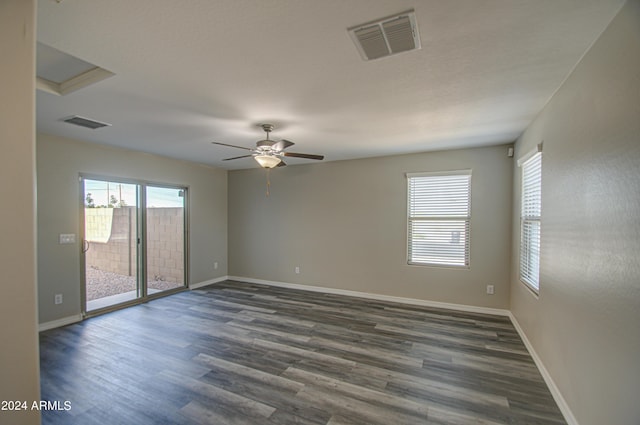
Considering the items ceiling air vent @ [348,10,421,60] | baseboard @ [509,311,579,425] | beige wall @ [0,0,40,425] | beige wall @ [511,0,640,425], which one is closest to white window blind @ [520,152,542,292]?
beige wall @ [511,0,640,425]

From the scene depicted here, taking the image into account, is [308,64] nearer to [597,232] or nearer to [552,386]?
[597,232]

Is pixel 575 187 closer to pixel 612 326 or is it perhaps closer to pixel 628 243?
pixel 628 243

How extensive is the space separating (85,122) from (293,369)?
3.64 m

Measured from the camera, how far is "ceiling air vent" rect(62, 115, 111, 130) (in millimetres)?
3098

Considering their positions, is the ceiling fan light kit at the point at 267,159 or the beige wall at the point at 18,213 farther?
the ceiling fan light kit at the point at 267,159

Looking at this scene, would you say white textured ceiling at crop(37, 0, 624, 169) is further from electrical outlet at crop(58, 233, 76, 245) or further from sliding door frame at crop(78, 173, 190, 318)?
electrical outlet at crop(58, 233, 76, 245)

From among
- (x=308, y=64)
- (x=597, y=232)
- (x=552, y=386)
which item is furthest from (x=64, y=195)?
(x=552, y=386)

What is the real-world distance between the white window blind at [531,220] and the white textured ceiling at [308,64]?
553 mm

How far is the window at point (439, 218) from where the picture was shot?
4.43m

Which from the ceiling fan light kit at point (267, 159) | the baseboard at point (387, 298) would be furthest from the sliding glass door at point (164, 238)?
the ceiling fan light kit at point (267, 159)

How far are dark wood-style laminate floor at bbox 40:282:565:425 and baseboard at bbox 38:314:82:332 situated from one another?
0.48ft

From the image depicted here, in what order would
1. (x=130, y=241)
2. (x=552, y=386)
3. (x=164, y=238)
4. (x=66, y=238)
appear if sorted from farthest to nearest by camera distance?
(x=164, y=238) < (x=130, y=241) < (x=66, y=238) < (x=552, y=386)

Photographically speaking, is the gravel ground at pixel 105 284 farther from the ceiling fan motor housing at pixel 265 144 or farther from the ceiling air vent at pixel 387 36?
the ceiling air vent at pixel 387 36

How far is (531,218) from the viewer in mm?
3219
